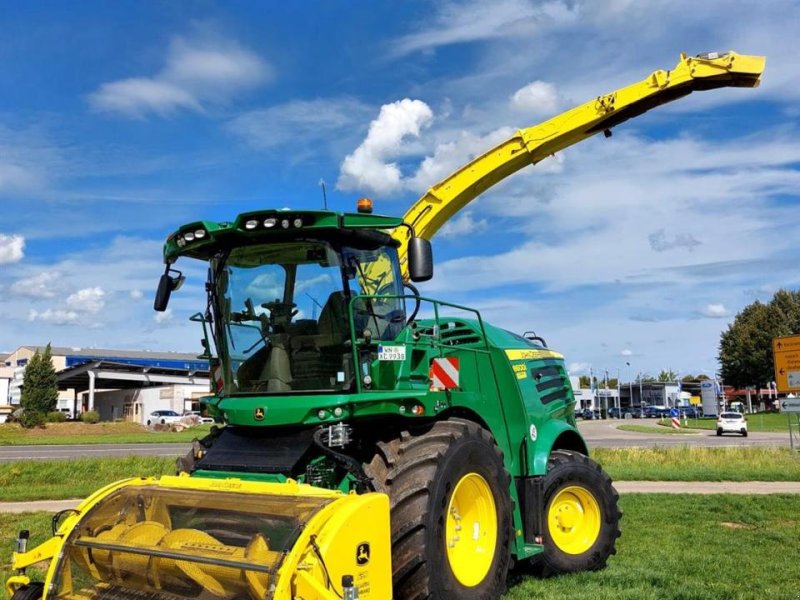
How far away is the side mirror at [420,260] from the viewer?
18.2 feet

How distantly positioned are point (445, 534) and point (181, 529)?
1.80m

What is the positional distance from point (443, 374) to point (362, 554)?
88.8 inches

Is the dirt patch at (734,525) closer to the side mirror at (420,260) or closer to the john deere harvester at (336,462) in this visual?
the john deere harvester at (336,462)

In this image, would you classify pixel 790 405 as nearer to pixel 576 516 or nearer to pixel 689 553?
pixel 689 553

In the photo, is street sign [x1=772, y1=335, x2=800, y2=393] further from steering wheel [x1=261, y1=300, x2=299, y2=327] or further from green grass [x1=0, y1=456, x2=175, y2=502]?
steering wheel [x1=261, y1=300, x2=299, y2=327]

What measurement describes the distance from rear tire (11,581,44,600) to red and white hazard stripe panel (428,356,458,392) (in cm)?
318

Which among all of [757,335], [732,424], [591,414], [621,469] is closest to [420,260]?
[621,469]

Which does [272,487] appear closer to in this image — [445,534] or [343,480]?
[343,480]

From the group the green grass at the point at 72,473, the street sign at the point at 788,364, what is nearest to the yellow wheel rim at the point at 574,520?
the green grass at the point at 72,473

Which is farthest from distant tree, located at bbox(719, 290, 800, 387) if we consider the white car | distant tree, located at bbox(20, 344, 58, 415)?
distant tree, located at bbox(20, 344, 58, 415)

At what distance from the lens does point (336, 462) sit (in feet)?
17.4

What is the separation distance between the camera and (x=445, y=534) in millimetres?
5160

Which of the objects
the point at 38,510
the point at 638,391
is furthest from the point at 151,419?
the point at 638,391

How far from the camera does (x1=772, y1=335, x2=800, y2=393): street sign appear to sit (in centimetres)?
2342
